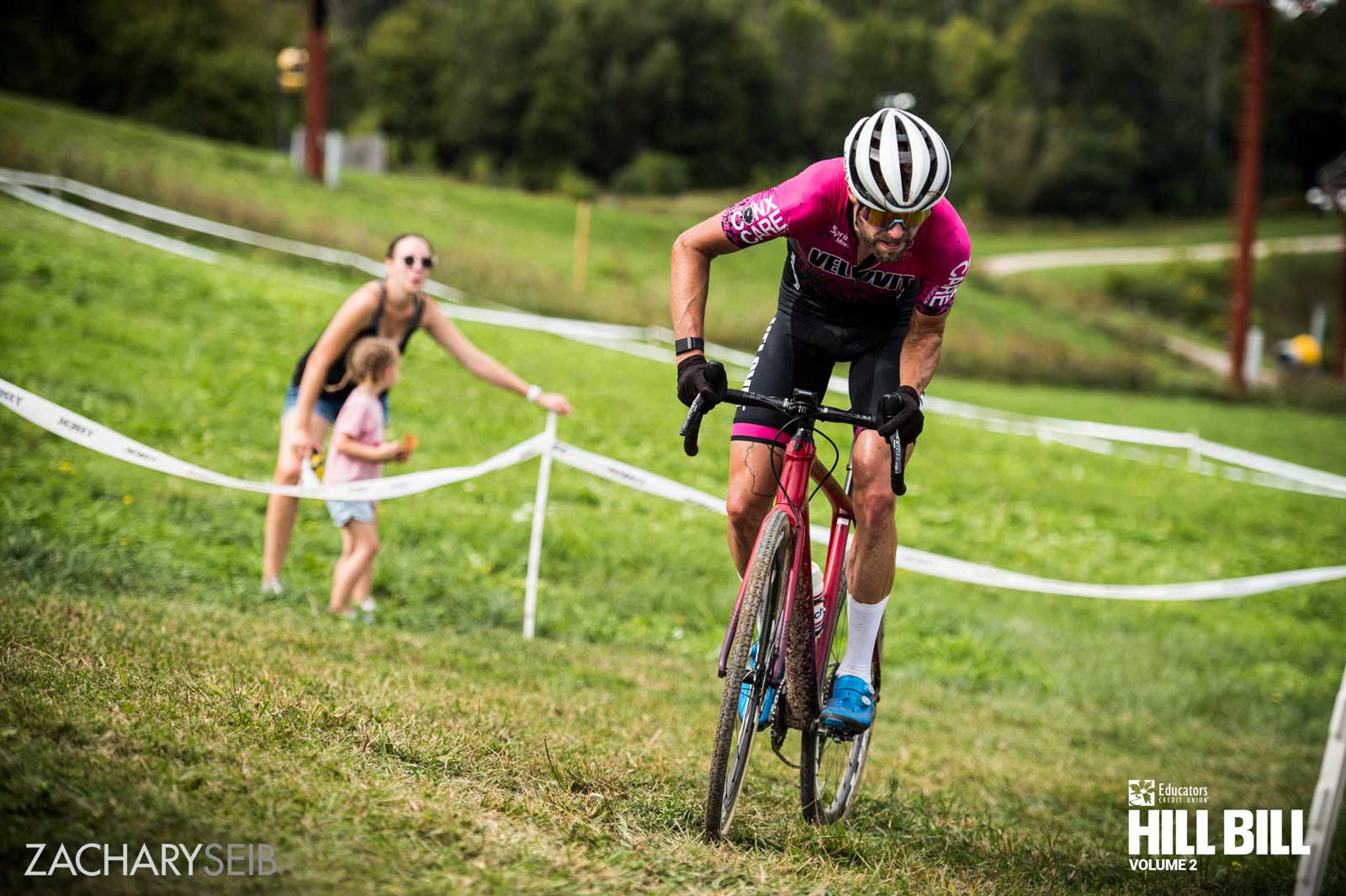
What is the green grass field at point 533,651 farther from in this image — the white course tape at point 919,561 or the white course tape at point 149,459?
the white course tape at point 919,561

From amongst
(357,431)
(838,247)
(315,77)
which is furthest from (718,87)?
(838,247)

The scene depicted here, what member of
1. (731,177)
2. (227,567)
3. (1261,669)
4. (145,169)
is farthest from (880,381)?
(731,177)

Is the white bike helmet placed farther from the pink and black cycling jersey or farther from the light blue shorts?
the light blue shorts

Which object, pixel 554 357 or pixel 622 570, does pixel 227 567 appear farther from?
pixel 554 357

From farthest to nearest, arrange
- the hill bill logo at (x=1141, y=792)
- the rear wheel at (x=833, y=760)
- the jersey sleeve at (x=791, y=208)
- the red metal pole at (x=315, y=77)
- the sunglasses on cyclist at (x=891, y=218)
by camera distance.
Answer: the red metal pole at (x=315, y=77) < the hill bill logo at (x=1141, y=792) < the rear wheel at (x=833, y=760) < the jersey sleeve at (x=791, y=208) < the sunglasses on cyclist at (x=891, y=218)

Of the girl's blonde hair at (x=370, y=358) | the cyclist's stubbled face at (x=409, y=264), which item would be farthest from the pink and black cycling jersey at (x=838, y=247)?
the girl's blonde hair at (x=370, y=358)

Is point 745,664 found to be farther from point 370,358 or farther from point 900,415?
point 370,358

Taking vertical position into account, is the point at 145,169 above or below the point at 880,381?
above

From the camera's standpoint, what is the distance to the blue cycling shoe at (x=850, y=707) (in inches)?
186

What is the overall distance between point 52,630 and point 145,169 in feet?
68.2

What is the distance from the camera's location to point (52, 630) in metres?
5.28

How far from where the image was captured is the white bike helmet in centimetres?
432

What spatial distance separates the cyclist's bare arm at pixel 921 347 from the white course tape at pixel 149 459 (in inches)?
138

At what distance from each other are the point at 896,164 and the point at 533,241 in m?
29.7
